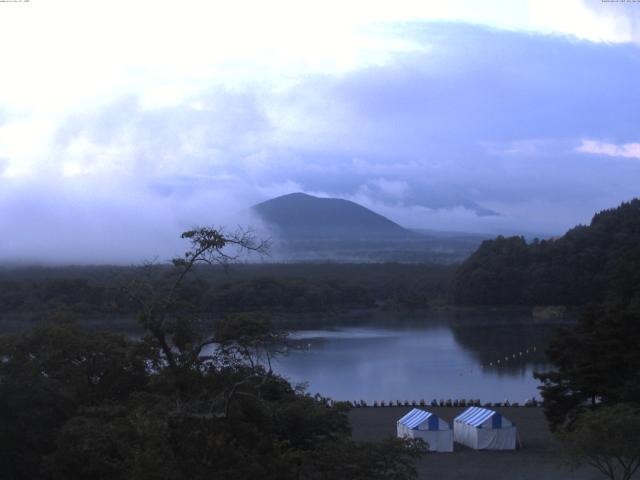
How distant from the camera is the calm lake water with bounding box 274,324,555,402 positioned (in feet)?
59.0

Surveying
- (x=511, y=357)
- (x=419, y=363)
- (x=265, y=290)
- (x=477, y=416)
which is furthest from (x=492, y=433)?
(x=265, y=290)

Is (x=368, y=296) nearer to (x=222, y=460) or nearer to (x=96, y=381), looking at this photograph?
(x=96, y=381)

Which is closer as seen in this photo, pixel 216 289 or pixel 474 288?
pixel 216 289

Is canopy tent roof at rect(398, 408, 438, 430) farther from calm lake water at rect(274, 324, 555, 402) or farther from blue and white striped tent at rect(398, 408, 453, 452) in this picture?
calm lake water at rect(274, 324, 555, 402)

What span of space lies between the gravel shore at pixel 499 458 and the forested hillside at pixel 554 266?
24.7m

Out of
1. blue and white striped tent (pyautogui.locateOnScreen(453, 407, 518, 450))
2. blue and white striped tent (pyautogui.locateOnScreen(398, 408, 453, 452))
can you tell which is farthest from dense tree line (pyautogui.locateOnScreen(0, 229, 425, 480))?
blue and white striped tent (pyautogui.locateOnScreen(453, 407, 518, 450))

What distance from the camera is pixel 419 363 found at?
869 inches

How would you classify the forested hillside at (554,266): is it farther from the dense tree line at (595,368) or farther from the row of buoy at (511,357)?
the dense tree line at (595,368)

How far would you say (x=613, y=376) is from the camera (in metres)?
10.8

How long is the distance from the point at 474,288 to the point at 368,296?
16.3 feet

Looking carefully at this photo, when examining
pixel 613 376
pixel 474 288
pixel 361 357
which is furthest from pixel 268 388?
pixel 474 288

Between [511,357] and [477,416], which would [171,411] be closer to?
[477,416]

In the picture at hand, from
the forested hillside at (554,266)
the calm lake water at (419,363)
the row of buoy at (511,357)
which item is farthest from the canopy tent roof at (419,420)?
the forested hillside at (554,266)

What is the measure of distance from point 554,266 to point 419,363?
18726mm
